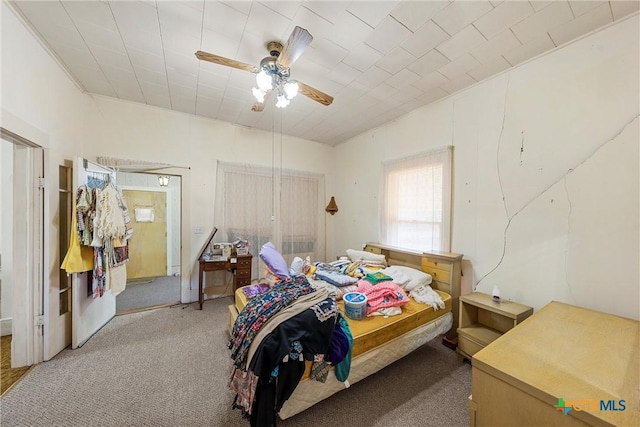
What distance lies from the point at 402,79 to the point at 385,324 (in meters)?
2.53

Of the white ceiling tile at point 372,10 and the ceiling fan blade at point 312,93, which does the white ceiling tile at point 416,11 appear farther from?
the ceiling fan blade at point 312,93

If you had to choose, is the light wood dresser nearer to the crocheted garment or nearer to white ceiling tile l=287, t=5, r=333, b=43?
the crocheted garment

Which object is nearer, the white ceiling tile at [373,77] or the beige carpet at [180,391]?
the beige carpet at [180,391]

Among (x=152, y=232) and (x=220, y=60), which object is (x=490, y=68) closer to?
(x=220, y=60)

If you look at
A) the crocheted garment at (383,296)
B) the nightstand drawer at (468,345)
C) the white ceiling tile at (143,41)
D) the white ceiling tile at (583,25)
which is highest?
the white ceiling tile at (583,25)

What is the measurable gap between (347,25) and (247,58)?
1.01 m

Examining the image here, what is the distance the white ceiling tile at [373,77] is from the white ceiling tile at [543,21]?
1.06 meters

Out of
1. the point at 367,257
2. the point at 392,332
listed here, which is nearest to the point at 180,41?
the point at 392,332

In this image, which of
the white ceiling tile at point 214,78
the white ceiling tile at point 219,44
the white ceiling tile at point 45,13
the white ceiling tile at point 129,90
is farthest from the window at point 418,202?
the white ceiling tile at point 45,13

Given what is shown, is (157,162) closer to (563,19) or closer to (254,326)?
(254,326)

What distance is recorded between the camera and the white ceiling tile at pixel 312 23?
166cm

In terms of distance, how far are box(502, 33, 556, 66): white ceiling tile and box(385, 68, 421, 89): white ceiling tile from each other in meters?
0.80

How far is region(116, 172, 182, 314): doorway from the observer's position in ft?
14.8

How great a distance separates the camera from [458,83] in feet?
8.32
